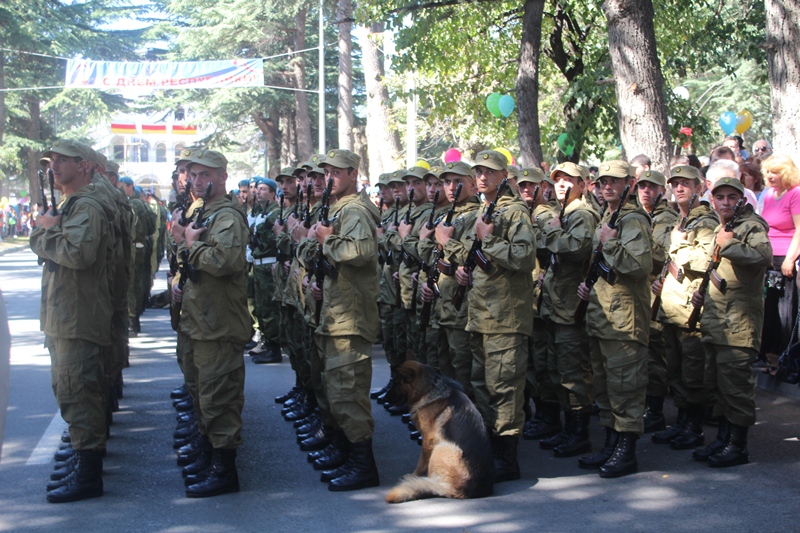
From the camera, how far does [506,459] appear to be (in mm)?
6078

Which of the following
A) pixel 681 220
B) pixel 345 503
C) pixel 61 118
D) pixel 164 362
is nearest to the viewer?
pixel 345 503

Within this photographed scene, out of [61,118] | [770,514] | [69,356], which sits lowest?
[770,514]

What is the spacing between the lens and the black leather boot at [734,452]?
6.32 metres

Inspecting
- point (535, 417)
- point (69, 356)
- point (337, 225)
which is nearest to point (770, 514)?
point (535, 417)

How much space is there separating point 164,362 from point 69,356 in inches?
205

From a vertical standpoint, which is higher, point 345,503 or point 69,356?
point 69,356

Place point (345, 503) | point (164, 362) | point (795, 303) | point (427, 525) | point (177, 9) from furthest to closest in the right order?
point (177, 9) < point (164, 362) < point (795, 303) < point (345, 503) < point (427, 525)

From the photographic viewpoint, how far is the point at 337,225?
6.17 meters

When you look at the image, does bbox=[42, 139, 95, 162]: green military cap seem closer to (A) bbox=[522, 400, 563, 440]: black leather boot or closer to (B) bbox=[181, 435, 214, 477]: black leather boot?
(B) bbox=[181, 435, 214, 477]: black leather boot

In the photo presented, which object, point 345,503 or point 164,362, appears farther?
point 164,362

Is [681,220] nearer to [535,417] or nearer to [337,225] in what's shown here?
[535,417]

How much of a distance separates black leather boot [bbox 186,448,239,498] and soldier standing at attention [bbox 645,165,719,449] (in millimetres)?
3451

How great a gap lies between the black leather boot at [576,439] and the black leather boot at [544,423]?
483 millimetres

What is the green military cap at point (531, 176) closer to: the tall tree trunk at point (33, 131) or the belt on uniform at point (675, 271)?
the belt on uniform at point (675, 271)
